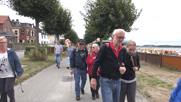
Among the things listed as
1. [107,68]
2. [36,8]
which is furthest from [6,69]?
[36,8]

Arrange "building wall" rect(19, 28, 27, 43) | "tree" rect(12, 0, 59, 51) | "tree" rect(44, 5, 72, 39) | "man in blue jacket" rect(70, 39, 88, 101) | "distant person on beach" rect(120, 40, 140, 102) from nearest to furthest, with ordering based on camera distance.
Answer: "distant person on beach" rect(120, 40, 140, 102) → "man in blue jacket" rect(70, 39, 88, 101) → "tree" rect(12, 0, 59, 51) → "tree" rect(44, 5, 72, 39) → "building wall" rect(19, 28, 27, 43)

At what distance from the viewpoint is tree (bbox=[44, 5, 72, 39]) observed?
80.9 feet

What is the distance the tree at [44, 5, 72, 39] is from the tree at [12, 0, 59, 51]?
1181 cm

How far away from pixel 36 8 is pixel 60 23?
13023mm

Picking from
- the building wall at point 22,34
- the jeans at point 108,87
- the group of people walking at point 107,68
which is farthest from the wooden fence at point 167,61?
the building wall at point 22,34

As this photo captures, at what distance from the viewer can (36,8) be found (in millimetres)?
11805

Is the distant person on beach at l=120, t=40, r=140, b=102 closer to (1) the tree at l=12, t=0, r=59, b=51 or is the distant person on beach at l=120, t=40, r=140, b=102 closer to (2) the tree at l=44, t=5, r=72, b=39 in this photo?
(1) the tree at l=12, t=0, r=59, b=51

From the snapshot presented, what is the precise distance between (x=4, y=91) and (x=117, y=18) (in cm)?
1176

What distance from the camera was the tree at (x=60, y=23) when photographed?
971 inches

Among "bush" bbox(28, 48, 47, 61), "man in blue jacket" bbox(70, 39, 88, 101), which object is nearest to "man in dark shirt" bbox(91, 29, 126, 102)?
"man in blue jacket" bbox(70, 39, 88, 101)

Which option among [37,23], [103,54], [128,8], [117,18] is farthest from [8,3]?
[103,54]

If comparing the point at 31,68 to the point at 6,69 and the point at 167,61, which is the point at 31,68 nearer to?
the point at 6,69

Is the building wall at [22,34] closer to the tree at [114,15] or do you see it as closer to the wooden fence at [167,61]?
the tree at [114,15]

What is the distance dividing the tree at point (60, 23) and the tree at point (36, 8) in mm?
11806
